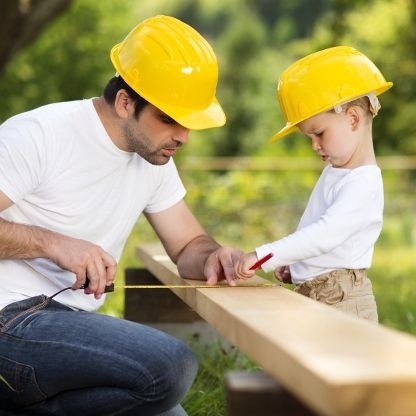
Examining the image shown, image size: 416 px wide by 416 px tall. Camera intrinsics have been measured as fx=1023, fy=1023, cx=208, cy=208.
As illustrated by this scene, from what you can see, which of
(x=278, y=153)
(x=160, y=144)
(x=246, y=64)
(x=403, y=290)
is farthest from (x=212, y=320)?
(x=246, y=64)

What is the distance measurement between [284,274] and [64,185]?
0.98m

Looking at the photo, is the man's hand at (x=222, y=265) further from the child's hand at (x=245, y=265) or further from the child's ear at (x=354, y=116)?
the child's ear at (x=354, y=116)

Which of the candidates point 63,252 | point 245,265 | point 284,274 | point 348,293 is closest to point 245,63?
point 284,274

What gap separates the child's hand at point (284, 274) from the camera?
4195 millimetres

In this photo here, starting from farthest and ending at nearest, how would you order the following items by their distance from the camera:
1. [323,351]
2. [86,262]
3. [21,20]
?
[21,20] → [86,262] → [323,351]

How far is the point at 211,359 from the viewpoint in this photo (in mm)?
5344

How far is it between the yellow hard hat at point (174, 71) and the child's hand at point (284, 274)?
68cm

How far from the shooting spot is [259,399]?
7.61 ft

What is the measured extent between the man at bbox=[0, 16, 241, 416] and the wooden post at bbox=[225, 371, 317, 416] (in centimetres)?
107

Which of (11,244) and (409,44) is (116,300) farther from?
(409,44)

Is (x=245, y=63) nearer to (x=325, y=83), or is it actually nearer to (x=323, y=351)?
(x=325, y=83)

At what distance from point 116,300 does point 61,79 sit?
12338mm

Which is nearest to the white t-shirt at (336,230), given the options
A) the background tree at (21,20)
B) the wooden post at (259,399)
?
the wooden post at (259,399)

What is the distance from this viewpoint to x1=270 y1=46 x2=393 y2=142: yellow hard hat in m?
3.87
